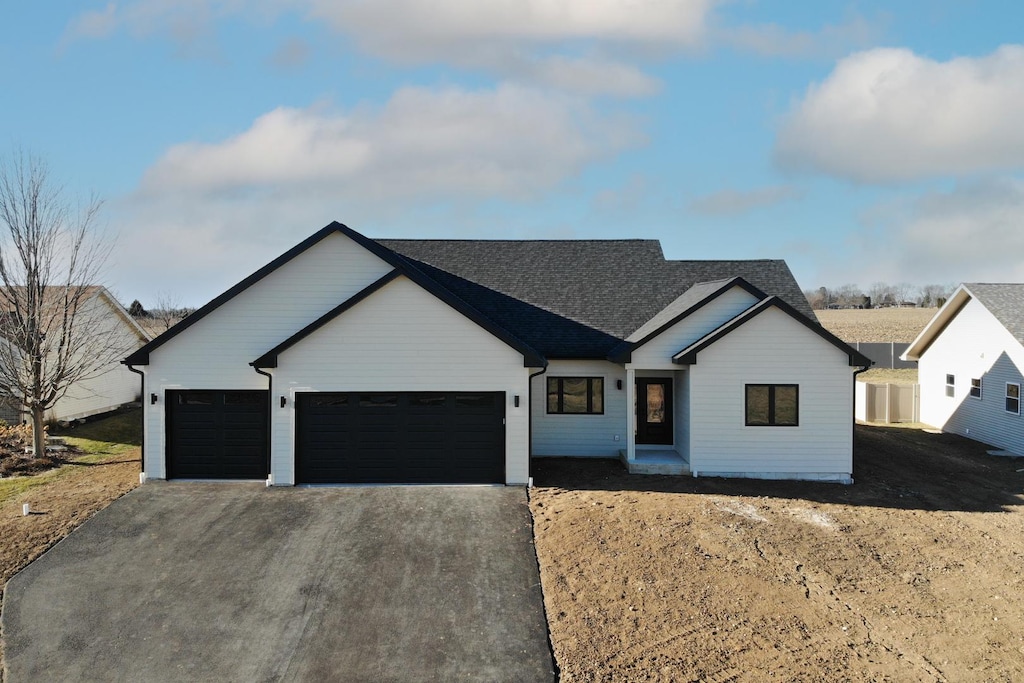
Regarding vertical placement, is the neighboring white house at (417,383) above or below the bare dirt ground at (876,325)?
below

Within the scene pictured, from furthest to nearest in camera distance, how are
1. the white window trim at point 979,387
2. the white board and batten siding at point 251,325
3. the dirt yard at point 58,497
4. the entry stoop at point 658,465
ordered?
the white window trim at point 979,387 → the entry stoop at point 658,465 → the white board and batten siding at point 251,325 → the dirt yard at point 58,497

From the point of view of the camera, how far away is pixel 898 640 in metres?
8.62

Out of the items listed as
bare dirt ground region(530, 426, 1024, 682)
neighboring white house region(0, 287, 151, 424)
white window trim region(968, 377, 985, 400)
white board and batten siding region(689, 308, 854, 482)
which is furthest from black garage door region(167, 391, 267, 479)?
white window trim region(968, 377, 985, 400)

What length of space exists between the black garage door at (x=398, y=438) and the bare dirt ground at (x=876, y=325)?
45873 millimetres

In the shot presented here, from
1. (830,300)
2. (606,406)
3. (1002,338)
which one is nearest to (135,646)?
(606,406)

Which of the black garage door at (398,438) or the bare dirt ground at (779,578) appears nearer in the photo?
the bare dirt ground at (779,578)

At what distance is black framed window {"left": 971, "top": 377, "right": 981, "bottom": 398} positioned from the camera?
71.2 ft

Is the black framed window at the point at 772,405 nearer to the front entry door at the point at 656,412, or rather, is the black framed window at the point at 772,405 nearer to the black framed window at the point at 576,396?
the front entry door at the point at 656,412

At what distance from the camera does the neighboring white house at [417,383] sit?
14477mm

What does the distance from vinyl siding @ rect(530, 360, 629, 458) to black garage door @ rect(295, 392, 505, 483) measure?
324 cm

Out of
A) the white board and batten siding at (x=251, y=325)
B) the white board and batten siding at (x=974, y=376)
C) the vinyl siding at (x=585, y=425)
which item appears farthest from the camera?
the white board and batten siding at (x=974, y=376)

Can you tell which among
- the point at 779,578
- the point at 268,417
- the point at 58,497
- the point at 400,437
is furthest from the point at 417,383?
the point at 779,578

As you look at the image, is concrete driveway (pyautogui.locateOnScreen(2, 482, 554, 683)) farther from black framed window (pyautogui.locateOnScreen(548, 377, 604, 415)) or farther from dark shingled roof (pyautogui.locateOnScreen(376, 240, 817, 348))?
dark shingled roof (pyautogui.locateOnScreen(376, 240, 817, 348))

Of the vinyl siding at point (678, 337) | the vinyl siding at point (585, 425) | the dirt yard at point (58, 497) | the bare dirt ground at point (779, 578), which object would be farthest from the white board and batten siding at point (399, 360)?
the dirt yard at point (58, 497)
